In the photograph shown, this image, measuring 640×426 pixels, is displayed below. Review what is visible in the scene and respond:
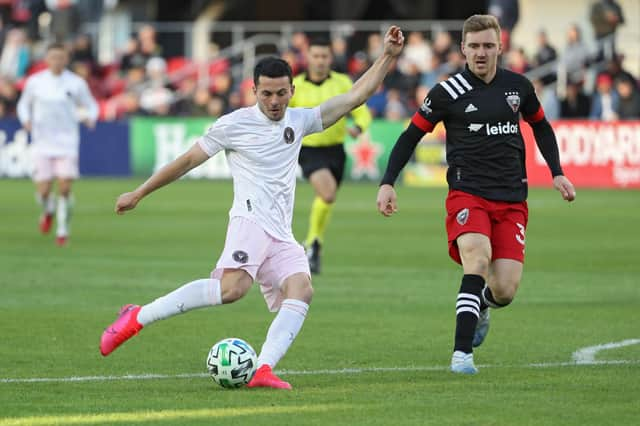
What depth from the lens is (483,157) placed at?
32.8 feet

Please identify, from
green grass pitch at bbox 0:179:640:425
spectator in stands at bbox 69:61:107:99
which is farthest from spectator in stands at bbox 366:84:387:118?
green grass pitch at bbox 0:179:640:425

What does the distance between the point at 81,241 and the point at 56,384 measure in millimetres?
11700

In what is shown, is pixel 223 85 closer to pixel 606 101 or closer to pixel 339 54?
pixel 339 54

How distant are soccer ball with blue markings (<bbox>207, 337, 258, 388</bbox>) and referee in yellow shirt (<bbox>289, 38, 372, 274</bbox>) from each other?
7904 millimetres


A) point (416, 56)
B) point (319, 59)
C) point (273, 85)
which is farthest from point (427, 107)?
point (416, 56)

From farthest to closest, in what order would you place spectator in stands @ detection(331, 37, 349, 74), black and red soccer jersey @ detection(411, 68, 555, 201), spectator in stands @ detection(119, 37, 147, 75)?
spectator in stands @ detection(119, 37, 147, 75) < spectator in stands @ detection(331, 37, 349, 74) < black and red soccer jersey @ detection(411, 68, 555, 201)

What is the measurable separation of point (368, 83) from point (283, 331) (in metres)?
1.63

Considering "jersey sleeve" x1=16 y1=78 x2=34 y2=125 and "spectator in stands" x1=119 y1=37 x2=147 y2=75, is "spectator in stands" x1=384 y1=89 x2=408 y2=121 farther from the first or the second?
"jersey sleeve" x1=16 y1=78 x2=34 y2=125

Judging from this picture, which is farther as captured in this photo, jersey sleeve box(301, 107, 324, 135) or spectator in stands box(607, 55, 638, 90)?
spectator in stands box(607, 55, 638, 90)

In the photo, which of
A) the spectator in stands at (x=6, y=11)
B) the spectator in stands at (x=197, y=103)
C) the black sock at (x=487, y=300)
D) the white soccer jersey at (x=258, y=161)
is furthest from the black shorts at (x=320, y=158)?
the spectator in stands at (x=6, y=11)

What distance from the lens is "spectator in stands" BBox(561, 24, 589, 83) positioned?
112 ft

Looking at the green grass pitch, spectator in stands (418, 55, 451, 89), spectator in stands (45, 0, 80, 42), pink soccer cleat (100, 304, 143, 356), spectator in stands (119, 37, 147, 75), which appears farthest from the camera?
spectator in stands (45, 0, 80, 42)

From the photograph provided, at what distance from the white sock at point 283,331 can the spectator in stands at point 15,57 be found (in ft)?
101

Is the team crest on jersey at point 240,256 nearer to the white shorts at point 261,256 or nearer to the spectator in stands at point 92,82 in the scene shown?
the white shorts at point 261,256
